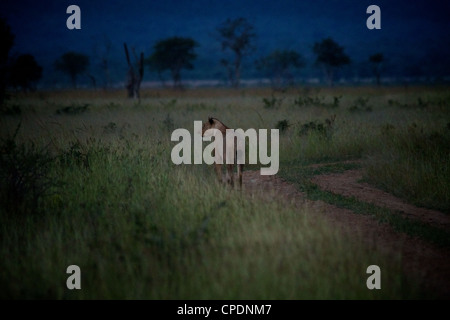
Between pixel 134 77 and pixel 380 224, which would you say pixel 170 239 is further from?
pixel 134 77

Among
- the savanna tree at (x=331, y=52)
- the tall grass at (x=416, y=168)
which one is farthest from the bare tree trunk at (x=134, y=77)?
the savanna tree at (x=331, y=52)

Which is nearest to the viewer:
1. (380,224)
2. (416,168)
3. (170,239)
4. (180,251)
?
(180,251)

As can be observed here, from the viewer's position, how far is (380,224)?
4816 millimetres

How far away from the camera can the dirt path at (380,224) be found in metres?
3.47

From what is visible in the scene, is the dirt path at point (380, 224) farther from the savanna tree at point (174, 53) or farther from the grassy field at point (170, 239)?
the savanna tree at point (174, 53)

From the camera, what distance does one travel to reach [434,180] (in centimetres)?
604

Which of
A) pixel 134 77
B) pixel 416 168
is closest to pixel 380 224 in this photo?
pixel 416 168

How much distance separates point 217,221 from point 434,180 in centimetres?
433

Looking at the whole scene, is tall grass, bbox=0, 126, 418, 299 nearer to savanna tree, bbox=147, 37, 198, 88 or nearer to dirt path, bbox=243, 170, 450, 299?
dirt path, bbox=243, 170, 450, 299

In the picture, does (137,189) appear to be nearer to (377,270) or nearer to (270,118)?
(377,270)

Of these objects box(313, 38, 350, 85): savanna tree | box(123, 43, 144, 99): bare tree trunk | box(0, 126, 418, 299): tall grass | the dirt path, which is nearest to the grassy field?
box(0, 126, 418, 299): tall grass

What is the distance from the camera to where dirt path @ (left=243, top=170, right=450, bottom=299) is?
3.47 meters
